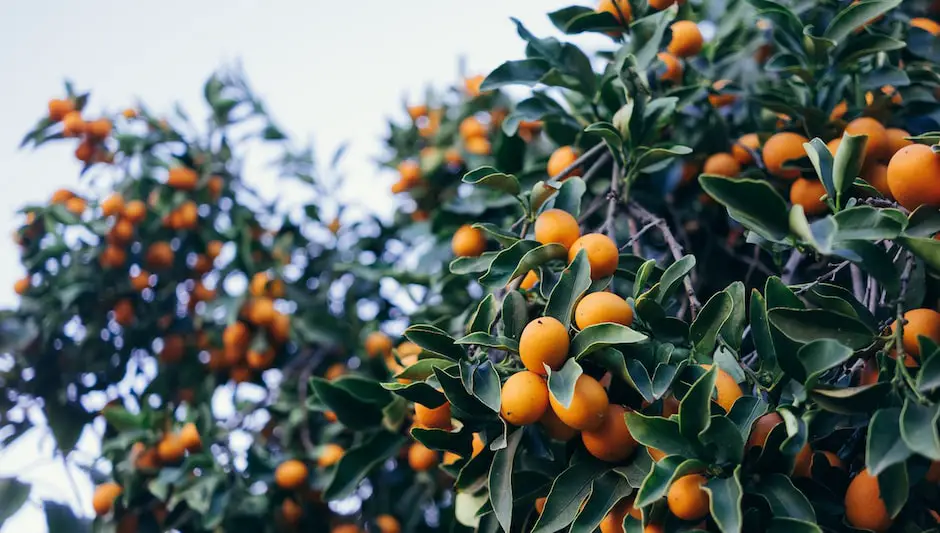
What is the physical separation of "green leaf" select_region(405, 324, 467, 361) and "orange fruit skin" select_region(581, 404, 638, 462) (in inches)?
8.4

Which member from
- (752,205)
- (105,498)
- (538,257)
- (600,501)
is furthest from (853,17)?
(105,498)

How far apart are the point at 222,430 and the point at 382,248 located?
75 cm

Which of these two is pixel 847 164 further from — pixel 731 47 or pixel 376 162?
pixel 376 162

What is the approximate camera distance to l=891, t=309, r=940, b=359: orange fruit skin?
939mm

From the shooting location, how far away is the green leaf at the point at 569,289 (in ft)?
3.47

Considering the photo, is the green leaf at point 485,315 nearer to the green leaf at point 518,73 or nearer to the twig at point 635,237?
the twig at point 635,237

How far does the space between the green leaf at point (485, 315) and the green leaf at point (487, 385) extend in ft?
0.29

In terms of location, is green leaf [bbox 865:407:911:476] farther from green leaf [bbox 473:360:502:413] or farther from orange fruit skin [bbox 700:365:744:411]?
green leaf [bbox 473:360:502:413]

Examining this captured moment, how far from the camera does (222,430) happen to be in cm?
202

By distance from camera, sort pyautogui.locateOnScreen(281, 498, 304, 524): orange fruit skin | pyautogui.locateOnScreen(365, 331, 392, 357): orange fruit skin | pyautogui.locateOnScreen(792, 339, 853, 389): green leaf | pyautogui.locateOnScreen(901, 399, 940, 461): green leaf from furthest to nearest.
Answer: pyautogui.locateOnScreen(365, 331, 392, 357): orange fruit skin, pyautogui.locateOnScreen(281, 498, 304, 524): orange fruit skin, pyautogui.locateOnScreen(792, 339, 853, 389): green leaf, pyautogui.locateOnScreen(901, 399, 940, 461): green leaf

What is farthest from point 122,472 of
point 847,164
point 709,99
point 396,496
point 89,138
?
point 847,164

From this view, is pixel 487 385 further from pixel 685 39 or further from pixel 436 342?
pixel 685 39

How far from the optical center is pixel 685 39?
1.56 meters

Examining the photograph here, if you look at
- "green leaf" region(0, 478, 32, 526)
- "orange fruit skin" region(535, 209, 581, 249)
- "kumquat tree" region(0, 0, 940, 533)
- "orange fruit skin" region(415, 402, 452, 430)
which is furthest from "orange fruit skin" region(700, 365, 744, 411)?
"green leaf" region(0, 478, 32, 526)
